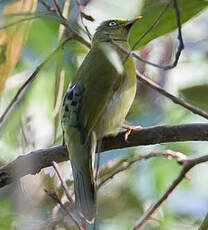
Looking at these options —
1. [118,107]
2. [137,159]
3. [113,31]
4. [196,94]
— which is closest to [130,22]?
[113,31]

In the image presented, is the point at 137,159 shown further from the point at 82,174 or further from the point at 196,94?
the point at 196,94

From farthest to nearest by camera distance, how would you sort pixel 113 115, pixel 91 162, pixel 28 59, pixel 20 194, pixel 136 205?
pixel 28 59
pixel 136 205
pixel 113 115
pixel 91 162
pixel 20 194

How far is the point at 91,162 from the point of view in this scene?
338 cm

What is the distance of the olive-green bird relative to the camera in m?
3.31

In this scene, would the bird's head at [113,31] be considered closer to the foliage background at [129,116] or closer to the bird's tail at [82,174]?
the foliage background at [129,116]

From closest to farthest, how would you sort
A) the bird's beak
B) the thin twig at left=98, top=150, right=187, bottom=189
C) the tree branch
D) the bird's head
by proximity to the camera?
the tree branch
the thin twig at left=98, top=150, right=187, bottom=189
the bird's beak
the bird's head

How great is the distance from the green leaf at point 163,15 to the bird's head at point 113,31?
696 millimetres

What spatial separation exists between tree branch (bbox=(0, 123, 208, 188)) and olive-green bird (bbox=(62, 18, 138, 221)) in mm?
217

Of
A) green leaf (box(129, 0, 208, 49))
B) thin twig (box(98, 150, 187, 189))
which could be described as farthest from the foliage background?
thin twig (box(98, 150, 187, 189))

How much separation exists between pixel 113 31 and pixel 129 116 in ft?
2.04

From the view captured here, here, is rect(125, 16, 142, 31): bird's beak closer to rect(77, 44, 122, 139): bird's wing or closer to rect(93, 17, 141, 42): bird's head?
rect(93, 17, 141, 42): bird's head

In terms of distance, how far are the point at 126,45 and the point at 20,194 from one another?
1.57 meters

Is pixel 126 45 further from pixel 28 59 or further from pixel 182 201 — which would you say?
pixel 182 201

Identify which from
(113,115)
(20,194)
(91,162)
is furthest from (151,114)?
(20,194)
